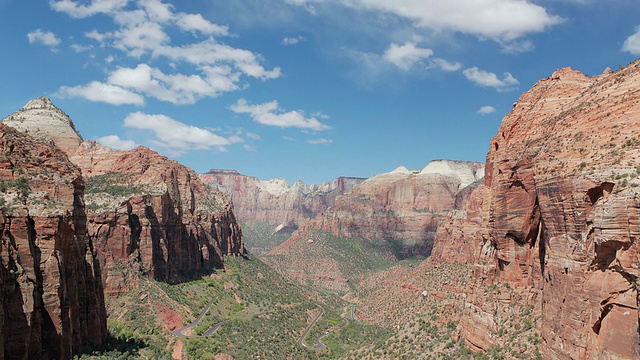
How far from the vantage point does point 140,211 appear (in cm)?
8769

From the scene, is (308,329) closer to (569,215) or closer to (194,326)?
(194,326)

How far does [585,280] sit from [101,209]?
74394mm

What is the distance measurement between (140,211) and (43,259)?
156ft

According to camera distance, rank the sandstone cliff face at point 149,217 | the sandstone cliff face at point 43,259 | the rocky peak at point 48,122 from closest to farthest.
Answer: the sandstone cliff face at point 43,259, the sandstone cliff face at point 149,217, the rocky peak at point 48,122

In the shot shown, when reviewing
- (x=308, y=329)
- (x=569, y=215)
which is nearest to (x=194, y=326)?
(x=308, y=329)

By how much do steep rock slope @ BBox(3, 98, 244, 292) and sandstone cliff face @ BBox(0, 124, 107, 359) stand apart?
26.3 meters

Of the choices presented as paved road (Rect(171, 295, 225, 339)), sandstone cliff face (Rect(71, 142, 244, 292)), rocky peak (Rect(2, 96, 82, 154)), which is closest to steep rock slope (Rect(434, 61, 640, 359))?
paved road (Rect(171, 295, 225, 339))

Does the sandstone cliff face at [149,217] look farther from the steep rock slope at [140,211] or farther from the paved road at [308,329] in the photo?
the paved road at [308,329]

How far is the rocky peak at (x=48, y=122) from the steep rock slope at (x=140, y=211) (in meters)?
0.19

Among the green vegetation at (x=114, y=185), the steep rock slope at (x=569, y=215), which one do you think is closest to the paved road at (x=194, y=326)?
the green vegetation at (x=114, y=185)

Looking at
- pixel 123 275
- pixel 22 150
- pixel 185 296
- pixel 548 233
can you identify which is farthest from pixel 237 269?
pixel 548 233

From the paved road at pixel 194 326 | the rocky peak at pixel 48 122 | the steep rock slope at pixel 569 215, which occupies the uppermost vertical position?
the rocky peak at pixel 48 122

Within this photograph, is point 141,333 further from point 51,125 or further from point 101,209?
point 51,125

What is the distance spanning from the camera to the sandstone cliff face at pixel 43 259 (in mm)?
37156
